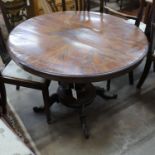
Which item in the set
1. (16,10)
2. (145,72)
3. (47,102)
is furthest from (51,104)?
(16,10)

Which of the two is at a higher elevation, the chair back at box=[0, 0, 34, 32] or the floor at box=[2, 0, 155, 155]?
the chair back at box=[0, 0, 34, 32]

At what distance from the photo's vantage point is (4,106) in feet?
5.84

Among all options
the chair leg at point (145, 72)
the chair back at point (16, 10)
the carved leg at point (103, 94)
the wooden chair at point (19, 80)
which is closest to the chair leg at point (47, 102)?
the wooden chair at point (19, 80)

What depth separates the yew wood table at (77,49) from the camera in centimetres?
126

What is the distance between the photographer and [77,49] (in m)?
1.43

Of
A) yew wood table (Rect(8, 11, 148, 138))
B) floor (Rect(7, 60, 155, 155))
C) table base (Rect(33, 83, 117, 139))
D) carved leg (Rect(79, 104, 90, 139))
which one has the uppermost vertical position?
yew wood table (Rect(8, 11, 148, 138))

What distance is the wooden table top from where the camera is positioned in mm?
1256

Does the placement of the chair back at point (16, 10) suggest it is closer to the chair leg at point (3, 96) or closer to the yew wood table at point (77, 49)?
the yew wood table at point (77, 49)

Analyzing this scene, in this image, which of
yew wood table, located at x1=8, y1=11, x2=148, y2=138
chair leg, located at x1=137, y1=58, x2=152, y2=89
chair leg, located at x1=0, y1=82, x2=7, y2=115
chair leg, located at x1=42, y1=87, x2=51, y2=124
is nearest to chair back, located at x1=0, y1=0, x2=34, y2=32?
yew wood table, located at x1=8, y1=11, x2=148, y2=138

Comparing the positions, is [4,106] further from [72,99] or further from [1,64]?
[72,99]

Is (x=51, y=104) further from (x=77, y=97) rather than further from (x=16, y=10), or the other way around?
(x=16, y=10)

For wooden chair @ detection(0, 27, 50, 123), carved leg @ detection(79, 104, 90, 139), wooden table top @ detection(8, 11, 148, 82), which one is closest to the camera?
wooden table top @ detection(8, 11, 148, 82)

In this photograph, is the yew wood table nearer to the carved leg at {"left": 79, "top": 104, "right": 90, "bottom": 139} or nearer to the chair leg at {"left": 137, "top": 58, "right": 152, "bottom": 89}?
the carved leg at {"left": 79, "top": 104, "right": 90, "bottom": 139}

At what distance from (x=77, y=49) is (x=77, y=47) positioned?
28 millimetres
